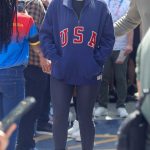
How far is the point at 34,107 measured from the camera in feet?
20.3

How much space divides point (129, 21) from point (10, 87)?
1.50m

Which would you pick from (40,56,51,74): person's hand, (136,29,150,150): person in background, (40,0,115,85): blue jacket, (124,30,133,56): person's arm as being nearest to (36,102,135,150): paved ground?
(124,30,133,56): person's arm

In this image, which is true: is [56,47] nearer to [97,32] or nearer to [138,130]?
[97,32]

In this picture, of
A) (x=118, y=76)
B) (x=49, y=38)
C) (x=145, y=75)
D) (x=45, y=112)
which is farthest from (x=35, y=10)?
(x=145, y=75)

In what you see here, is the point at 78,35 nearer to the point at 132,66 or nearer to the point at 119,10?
the point at 119,10

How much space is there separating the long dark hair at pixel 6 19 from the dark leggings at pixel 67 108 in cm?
68

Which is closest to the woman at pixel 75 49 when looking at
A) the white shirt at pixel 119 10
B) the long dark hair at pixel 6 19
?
the long dark hair at pixel 6 19

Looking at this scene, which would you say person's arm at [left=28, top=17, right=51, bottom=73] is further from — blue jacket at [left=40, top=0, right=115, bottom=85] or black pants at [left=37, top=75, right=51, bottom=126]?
black pants at [left=37, top=75, right=51, bottom=126]

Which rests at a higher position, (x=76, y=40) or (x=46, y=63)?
(x=76, y=40)

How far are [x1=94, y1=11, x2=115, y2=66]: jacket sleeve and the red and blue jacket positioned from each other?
66 centimetres

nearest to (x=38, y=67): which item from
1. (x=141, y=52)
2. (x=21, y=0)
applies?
(x=21, y=0)

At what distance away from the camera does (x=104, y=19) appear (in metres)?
5.50

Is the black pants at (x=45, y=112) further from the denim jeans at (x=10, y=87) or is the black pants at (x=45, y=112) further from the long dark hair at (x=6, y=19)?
the long dark hair at (x=6, y=19)

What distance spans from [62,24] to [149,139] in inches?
90.2
